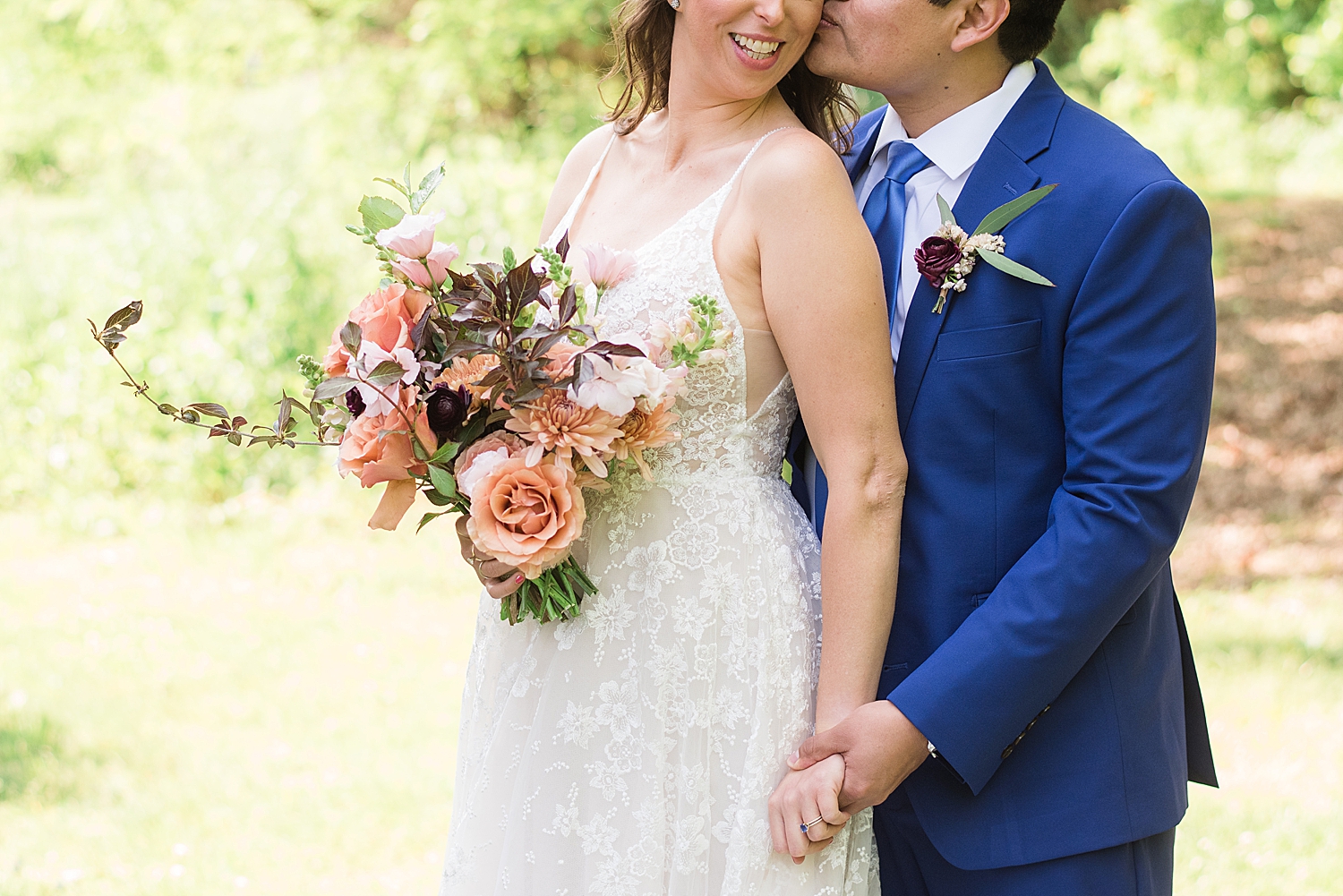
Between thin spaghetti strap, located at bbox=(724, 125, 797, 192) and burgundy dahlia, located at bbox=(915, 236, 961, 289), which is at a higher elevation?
thin spaghetti strap, located at bbox=(724, 125, 797, 192)

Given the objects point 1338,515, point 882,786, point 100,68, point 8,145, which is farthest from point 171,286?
point 8,145

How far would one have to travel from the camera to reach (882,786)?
77.8 inches

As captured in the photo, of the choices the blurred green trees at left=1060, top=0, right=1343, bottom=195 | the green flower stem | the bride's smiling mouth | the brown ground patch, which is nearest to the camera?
the green flower stem

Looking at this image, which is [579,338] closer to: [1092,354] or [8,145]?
[1092,354]

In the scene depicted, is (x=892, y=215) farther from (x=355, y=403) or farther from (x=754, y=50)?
(x=355, y=403)

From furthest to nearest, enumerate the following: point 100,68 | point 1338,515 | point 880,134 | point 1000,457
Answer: point 100,68 → point 1338,515 → point 880,134 → point 1000,457

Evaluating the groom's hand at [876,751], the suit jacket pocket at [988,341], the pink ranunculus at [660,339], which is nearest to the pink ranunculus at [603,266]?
the pink ranunculus at [660,339]

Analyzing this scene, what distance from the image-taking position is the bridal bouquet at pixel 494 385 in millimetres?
1822

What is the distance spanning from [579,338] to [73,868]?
330 centimetres

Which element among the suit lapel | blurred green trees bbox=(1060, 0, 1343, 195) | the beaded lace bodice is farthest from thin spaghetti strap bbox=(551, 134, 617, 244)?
blurred green trees bbox=(1060, 0, 1343, 195)

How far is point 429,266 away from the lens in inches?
76.7

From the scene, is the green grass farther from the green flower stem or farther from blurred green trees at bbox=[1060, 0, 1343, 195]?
blurred green trees at bbox=[1060, 0, 1343, 195]

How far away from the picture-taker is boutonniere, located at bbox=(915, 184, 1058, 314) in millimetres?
2016

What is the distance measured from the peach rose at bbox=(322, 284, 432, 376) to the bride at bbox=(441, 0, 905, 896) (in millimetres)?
388
